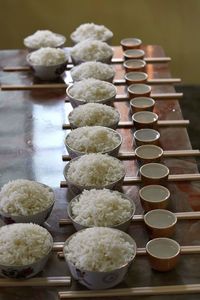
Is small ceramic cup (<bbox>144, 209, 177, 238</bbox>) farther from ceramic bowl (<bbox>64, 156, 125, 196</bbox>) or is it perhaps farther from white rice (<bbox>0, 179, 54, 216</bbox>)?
white rice (<bbox>0, 179, 54, 216</bbox>)

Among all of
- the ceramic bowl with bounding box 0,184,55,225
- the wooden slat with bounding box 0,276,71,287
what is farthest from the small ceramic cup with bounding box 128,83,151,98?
the wooden slat with bounding box 0,276,71,287

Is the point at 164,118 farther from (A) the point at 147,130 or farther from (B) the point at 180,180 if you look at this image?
(B) the point at 180,180

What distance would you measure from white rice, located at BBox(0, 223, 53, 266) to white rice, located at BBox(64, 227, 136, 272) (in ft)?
0.26

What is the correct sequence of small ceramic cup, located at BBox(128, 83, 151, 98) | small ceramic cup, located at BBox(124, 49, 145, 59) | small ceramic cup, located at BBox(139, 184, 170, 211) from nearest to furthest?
small ceramic cup, located at BBox(139, 184, 170, 211) → small ceramic cup, located at BBox(128, 83, 151, 98) → small ceramic cup, located at BBox(124, 49, 145, 59)

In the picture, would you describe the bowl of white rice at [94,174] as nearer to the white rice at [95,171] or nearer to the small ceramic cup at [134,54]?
the white rice at [95,171]

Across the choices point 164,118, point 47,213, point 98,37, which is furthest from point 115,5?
point 47,213

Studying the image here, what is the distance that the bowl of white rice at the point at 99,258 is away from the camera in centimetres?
180

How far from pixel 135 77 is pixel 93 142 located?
0.87 meters

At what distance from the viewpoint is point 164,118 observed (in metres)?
2.84

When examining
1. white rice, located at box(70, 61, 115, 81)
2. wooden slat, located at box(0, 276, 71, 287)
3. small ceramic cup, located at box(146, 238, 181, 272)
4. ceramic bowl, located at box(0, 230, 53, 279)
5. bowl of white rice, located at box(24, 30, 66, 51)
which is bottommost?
wooden slat, located at box(0, 276, 71, 287)

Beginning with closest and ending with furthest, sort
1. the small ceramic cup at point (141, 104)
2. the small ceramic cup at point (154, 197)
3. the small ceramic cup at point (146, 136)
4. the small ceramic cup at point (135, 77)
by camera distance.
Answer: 1. the small ceramic cup at point (154, 197)
2. the small ceramic cup at point (146, 136)
3. the small ceramic cup at point (141, 104)
4. the small ceramic cup at point (135, 77)

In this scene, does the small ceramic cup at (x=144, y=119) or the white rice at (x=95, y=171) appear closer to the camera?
the white rice at (x=95, y=171)

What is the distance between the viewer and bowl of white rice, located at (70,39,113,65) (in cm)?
321

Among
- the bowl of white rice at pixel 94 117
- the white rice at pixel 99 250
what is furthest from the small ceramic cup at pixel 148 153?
the white rice at pixel 99 250
